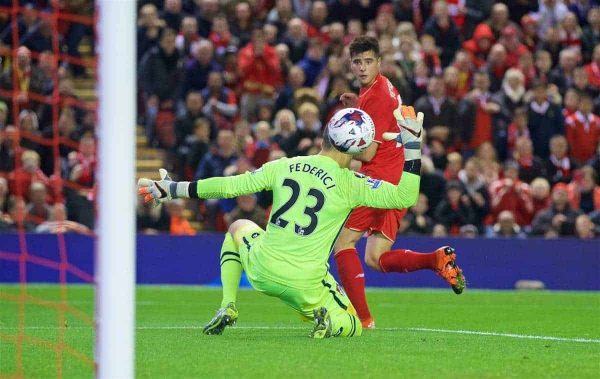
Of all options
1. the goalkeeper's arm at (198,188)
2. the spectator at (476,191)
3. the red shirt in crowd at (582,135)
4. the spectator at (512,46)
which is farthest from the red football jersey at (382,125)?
the spectator at (512,46)

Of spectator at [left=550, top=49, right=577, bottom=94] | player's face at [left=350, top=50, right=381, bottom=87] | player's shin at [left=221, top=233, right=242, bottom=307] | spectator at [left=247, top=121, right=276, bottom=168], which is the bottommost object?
spectator at [left=247, top=121, right=276, bottom=168]

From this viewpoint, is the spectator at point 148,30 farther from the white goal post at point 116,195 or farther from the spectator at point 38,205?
the white goal post at point 116,195

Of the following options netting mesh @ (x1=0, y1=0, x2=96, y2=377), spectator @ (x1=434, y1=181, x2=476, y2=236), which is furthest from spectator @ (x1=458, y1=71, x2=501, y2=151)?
netting mesh @ (x1=0, y1=0, x2=96, y2=377)

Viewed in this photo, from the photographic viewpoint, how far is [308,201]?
9781mm

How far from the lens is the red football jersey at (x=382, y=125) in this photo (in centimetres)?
1130

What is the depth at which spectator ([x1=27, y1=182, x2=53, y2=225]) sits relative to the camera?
1766cm

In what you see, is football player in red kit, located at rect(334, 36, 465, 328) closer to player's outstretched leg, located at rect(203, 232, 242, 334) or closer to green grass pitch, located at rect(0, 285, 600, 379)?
green grass pitch, located at rect(0, 285, 600, 379)

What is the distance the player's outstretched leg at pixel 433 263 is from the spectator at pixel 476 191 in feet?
29.1

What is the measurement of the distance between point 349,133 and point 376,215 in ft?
6.49

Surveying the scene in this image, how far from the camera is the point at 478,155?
2097 cm

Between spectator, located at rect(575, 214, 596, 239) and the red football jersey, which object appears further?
spectator, located at rect(575, 214, 596, 239)

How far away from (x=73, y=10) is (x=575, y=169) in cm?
839

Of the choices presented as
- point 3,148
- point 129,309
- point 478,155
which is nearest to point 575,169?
point 478,155

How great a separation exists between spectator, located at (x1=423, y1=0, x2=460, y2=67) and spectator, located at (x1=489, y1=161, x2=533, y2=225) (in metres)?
3.22
